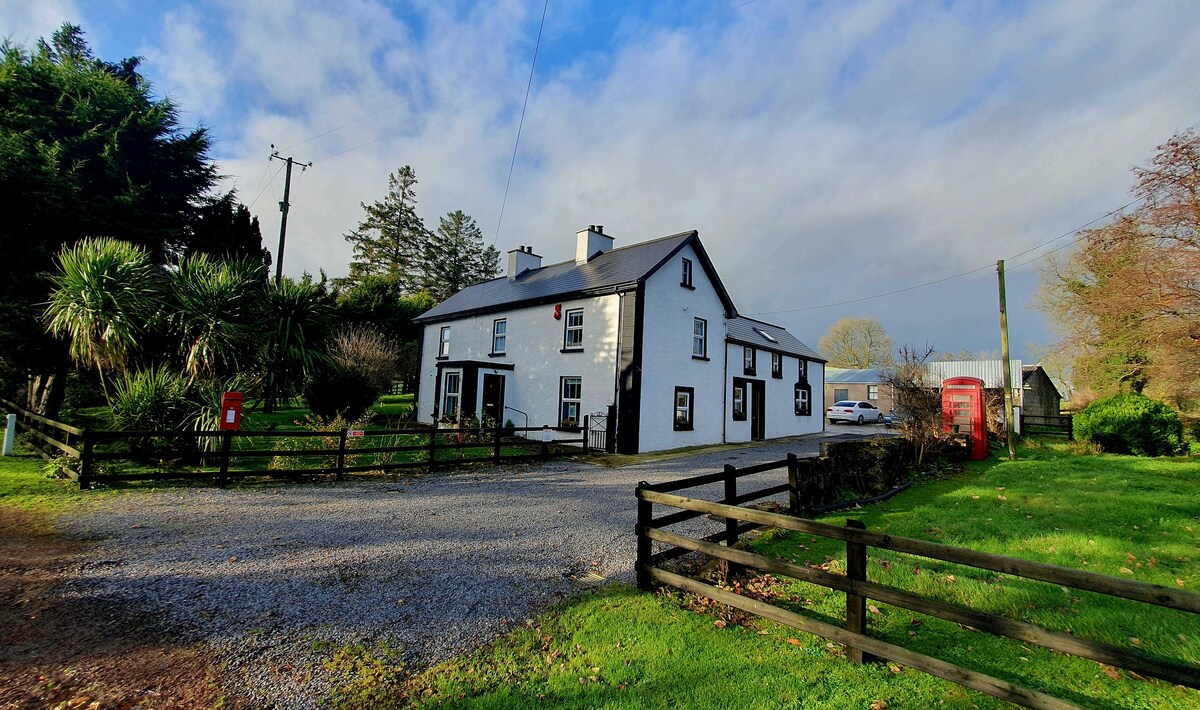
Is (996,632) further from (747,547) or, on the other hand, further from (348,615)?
(348,615)

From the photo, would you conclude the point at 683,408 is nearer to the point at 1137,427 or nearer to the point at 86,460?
the point at 86,460

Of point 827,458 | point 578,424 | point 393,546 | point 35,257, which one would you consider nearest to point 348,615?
point 393,546

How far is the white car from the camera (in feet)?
126

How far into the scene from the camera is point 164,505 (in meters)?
7.89

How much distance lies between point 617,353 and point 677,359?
281 cm

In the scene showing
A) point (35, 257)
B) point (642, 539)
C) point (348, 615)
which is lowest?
point (348, 615)

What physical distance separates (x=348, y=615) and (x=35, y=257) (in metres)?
18.9

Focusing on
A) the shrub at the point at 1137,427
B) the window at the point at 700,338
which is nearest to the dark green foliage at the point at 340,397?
the window at the point at 700,338

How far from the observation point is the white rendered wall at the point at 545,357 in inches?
699

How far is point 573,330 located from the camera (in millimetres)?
19188

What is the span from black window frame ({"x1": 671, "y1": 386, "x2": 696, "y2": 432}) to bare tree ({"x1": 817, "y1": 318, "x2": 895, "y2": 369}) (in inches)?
1976

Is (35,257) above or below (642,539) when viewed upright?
above

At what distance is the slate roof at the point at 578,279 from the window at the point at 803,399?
383 inches

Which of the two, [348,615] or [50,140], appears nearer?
[348,615]
